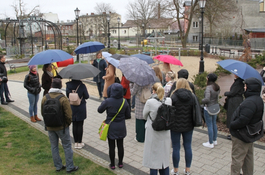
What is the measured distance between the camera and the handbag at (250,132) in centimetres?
377

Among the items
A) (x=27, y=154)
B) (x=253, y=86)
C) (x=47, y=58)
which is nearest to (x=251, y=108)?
(x=253, y=86)

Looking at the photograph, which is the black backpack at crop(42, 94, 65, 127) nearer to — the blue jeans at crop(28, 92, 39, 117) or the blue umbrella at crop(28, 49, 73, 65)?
the blue umbrella at crop(28, 49, 73, 65)

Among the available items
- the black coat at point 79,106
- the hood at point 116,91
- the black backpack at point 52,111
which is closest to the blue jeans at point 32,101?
the black coat at point 79,106

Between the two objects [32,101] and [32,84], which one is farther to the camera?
[32,101]

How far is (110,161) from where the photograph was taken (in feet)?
16.2

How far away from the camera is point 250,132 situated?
376 cm

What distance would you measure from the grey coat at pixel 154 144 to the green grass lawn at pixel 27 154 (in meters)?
1.10

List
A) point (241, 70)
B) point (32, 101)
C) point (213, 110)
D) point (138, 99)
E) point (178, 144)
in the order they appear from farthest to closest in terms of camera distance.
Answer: point (32, 101) < point (138, 99) < point (213, 110) < point (241, 70) < point (178, 144)

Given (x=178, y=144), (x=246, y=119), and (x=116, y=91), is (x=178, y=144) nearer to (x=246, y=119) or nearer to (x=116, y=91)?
(x=246, y=119)

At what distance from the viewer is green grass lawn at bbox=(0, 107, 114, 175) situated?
456 cm

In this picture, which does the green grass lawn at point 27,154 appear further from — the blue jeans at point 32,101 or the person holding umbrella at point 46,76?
the person holding umbrella at point 46,76

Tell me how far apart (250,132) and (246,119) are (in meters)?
0.25

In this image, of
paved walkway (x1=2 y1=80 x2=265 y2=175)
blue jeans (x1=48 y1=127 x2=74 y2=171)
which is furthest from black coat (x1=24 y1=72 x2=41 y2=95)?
blue jeans (x1=48 y1=127 x2=74 y2=171)

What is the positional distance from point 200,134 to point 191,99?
8.74 feet
